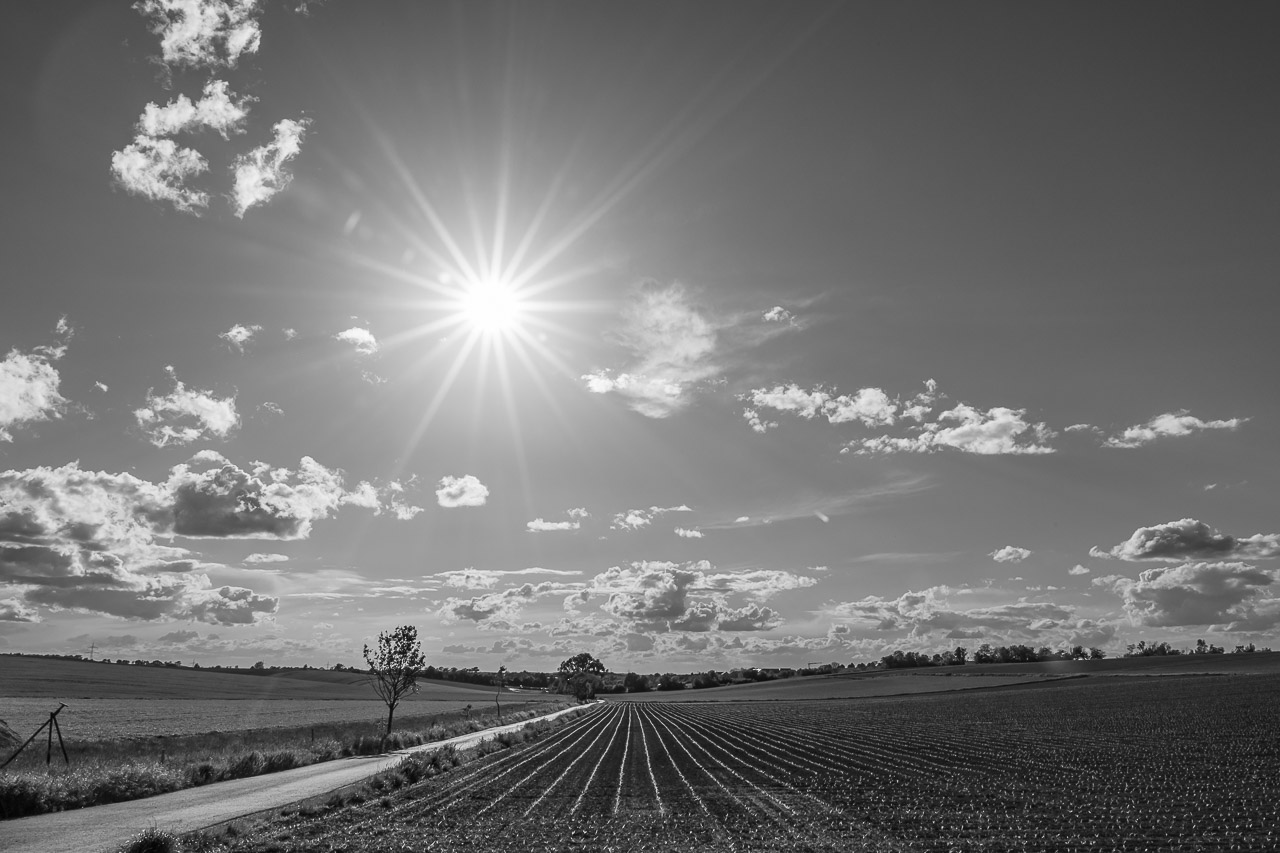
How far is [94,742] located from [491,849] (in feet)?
118

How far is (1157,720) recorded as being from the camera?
55094 mm

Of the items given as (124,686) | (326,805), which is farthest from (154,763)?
(124,686)

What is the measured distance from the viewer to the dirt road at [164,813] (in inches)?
707

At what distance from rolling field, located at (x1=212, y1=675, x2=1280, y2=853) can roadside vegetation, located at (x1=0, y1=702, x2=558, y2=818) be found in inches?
303

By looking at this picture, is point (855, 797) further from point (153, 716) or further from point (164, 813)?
point (153, 716)

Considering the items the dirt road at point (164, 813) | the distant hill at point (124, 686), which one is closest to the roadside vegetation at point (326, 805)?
the dirt road at point (164, 813)

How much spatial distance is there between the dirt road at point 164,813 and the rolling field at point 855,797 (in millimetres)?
2625

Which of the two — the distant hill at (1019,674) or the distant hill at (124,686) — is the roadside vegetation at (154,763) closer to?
the distant hill at (124,686)

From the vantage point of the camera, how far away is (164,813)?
73.2ft

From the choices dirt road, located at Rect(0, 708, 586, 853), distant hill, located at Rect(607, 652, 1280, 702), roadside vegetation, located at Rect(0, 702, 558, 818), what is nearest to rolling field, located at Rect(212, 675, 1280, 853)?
dirt road, located at Rect(0, 708, 586, 853)

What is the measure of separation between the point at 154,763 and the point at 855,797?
956 inches

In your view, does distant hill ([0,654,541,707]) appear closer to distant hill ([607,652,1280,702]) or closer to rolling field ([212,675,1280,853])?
rolling field ([212,675,1280,853])

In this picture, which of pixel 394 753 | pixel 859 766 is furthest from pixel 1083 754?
pixel 394 753

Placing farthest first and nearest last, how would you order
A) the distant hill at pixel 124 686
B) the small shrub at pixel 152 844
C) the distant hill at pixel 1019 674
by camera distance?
the distant hill at pixel 1019 674
the distant hill at pixel 124 686
the small shrub at pixel 152 844
